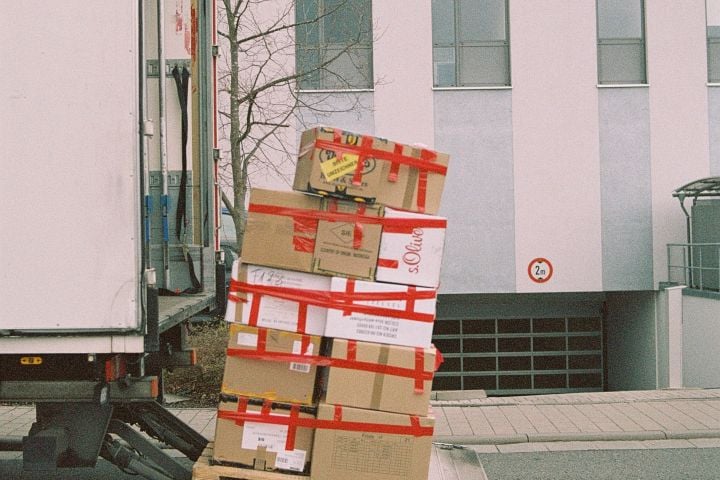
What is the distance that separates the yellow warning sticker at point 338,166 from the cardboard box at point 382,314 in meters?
0.56

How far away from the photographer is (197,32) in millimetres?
6184

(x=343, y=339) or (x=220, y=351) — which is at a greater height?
(x=343, y=339)

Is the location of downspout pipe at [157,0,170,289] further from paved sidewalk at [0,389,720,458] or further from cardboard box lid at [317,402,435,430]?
paved sidewalk at [0,389,720,458]

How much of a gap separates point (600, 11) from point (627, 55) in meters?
0.94

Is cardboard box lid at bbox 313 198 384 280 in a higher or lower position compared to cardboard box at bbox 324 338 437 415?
higher

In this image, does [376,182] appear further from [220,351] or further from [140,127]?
[220,351]

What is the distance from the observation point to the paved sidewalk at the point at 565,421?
25.2ft

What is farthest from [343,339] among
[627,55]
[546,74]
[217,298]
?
[627,55]

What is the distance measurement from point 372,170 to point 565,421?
16.2ft

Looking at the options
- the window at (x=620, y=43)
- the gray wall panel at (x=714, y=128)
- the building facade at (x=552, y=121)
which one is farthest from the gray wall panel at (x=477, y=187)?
the gray wall panel at (x=714, y=128)

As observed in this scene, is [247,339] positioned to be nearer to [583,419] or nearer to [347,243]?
[347,243]

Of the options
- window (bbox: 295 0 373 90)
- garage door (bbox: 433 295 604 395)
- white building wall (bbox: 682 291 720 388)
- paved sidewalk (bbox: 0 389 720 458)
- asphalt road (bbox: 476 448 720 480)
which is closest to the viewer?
asphalt road (bbox: 476 448 720 480)

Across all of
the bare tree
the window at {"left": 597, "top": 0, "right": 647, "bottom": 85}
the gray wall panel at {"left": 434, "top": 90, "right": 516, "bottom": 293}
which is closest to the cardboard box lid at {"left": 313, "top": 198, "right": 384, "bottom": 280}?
the bare tree

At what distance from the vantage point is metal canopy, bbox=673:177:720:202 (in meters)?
13.3
